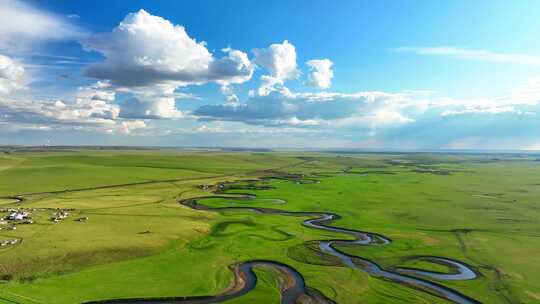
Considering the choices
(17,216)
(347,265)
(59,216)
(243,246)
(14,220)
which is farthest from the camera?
(59,216)

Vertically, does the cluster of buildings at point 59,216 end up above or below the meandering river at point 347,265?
above

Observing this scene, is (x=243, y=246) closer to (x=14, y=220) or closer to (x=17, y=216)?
(x=14, y=220)

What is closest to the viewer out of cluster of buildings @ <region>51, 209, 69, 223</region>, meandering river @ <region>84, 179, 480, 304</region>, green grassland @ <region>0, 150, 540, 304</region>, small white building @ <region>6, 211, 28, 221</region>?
meandering river @ <region>84, 179, 480, 304</region>

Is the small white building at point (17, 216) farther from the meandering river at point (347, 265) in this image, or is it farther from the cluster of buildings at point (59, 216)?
the meandering river at point (347, 265)

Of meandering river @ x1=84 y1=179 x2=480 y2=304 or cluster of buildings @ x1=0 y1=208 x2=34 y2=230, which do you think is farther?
cluster of buildings @ x1=0 y1=208 x2=34 y2=230

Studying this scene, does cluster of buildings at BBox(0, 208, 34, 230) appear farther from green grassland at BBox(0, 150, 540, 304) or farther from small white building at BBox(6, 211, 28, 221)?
green grassland at BBox(0, 150, 540, 304)

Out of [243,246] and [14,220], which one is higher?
[14,220]

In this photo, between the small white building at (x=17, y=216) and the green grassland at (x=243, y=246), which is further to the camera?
the small white building at (x=17, y=216)

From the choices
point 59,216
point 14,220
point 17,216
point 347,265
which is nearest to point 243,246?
point 347,265

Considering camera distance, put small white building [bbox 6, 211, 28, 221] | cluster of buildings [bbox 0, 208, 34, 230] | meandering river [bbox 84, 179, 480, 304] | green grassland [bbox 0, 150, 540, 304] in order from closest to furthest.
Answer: meandering river [bbox 84, 179, 480, 304] < green grassland [bbox 0, 150, 540, 304] < cluster of buildings [bbox 0, 208, 34, 230] < small white building [bbox 6, 211, 28, 221]

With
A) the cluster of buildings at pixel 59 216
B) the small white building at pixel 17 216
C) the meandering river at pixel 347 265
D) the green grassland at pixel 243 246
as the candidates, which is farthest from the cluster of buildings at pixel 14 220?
the meandering river at pixel 347 265

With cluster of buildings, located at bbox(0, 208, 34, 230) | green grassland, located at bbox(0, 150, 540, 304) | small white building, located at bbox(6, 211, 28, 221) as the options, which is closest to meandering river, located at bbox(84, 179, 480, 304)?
green grassland, located at bbox(0, 150, 540, 304)

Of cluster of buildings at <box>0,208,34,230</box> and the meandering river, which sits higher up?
cluster of buildings at <box>0,208,34,230</box>
